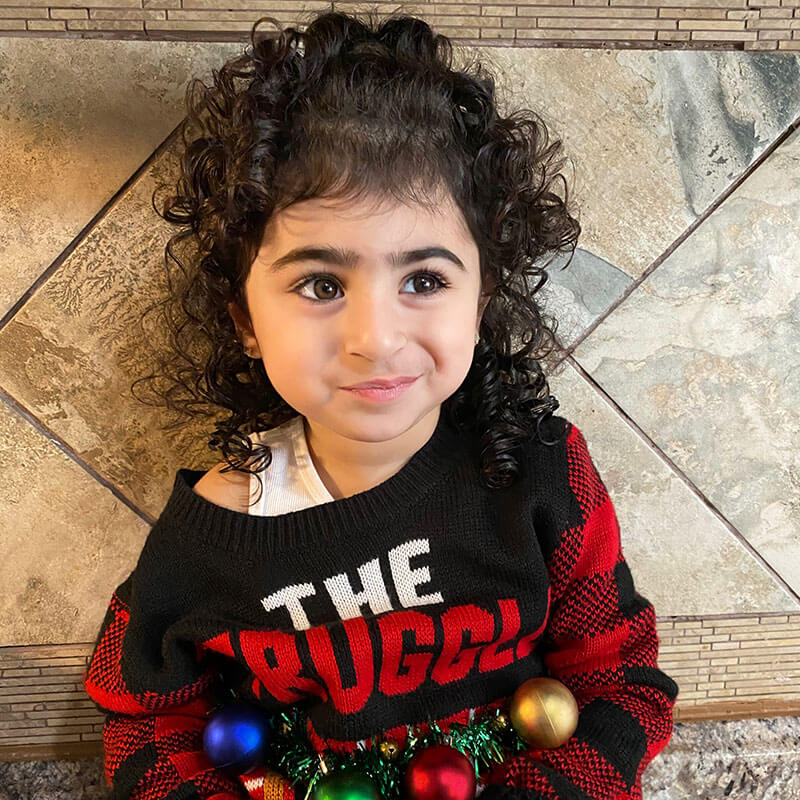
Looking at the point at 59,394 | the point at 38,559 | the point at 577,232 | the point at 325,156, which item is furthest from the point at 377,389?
the point at 38,559

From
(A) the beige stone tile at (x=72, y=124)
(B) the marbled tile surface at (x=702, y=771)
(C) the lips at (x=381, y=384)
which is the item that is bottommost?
(B) the marbled tile surface at (x=702, y=771)

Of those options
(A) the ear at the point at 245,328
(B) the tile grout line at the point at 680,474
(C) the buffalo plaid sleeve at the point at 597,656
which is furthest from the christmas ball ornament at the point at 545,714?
Answer: (A) the ear at the point at 245,328

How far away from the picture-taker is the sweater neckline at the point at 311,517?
838 mm

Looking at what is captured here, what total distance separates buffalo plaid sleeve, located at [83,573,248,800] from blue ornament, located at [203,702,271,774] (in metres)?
0.03

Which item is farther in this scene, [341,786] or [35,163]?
[35,163]

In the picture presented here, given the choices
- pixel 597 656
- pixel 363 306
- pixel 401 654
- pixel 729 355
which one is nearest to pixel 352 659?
pixel 401 654

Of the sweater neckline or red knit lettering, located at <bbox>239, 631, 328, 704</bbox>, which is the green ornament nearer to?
red knit lettering, located at <bbox>239, 631, 328, 704</bbox>

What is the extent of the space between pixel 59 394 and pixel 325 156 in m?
0.48

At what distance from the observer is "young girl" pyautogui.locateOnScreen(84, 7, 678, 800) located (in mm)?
730

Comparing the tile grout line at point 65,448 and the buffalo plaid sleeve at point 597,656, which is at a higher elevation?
the tile grout line at point 65,448

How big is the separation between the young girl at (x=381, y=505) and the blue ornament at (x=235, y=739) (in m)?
0.02

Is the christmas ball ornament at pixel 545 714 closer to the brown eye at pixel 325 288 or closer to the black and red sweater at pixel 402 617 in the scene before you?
the black and red sweater at pixel 402 617

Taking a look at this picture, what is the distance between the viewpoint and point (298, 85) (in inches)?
28.6

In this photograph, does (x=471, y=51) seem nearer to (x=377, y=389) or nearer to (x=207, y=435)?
(x=377, y=389)
